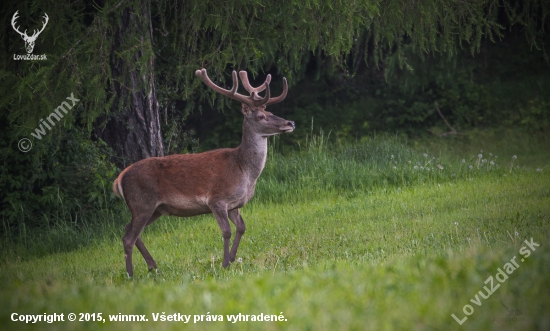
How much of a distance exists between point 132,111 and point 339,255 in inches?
211

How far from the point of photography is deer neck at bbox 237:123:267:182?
9.69 meters

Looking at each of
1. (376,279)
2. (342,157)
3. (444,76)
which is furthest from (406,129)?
(376,279)

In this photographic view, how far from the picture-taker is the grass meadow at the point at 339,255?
17.0 feet

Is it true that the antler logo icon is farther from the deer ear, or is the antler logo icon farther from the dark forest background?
the deer ear

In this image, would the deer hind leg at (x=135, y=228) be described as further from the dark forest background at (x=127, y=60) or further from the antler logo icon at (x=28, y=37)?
the antler logo icon at (x=28, y=37)

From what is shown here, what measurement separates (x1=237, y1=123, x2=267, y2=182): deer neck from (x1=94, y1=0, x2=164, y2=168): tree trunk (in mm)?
2804

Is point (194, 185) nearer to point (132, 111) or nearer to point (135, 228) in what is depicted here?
point (135, 228)

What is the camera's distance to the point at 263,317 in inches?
202

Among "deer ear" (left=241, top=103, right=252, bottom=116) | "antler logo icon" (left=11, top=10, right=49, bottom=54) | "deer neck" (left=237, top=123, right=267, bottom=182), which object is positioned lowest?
"deer neck" (left=237, top=123, right=267, bottom=182)

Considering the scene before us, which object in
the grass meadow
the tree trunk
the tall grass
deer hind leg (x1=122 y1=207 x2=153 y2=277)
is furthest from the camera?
the tall grass

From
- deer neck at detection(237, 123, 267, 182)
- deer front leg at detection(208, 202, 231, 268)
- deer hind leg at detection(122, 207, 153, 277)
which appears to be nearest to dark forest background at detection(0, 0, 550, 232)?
deer hind leg at detection(122, 207, 153, 277)

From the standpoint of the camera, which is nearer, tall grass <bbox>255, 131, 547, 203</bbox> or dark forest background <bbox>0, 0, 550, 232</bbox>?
dark forest background <bbox>0, 0, 550, 232</bbox>

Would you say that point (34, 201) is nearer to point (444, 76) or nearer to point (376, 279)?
point (376, 279)

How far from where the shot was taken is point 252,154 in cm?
973
